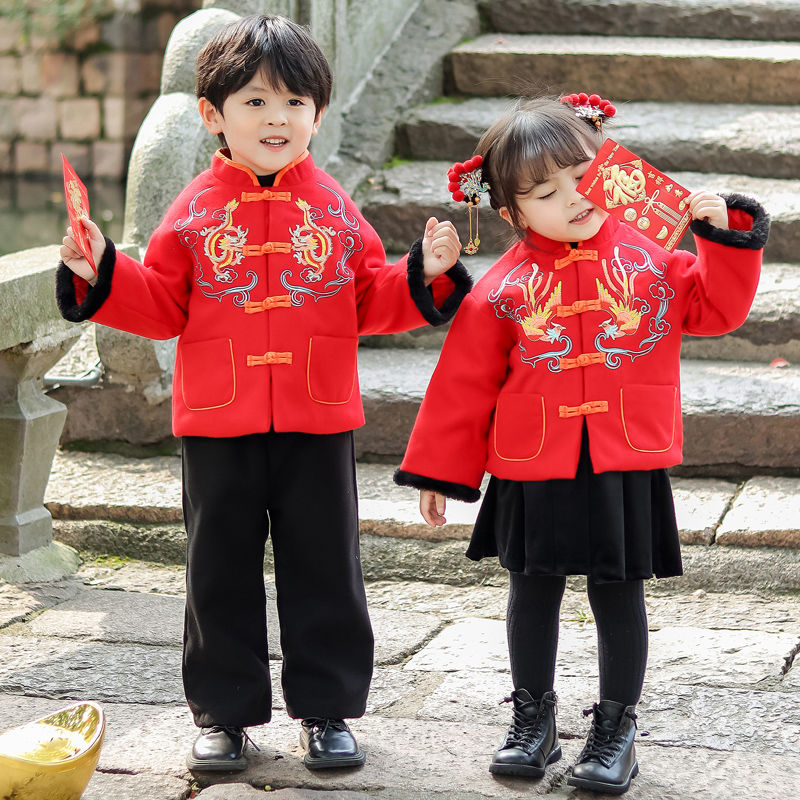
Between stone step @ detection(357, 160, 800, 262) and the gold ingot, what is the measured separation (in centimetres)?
258

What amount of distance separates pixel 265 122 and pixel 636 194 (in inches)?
26.5

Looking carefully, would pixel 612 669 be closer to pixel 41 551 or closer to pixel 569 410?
pixel 569 410

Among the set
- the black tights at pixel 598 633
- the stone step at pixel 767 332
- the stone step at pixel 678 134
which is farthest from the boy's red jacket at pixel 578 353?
the stone step at pixel 678 134

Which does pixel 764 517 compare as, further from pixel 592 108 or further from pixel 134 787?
Answer: pixel 134 787

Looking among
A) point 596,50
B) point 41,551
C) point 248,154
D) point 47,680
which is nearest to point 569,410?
point 248,154

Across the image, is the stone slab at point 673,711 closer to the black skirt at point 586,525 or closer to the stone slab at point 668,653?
the stone slab at point 668,653

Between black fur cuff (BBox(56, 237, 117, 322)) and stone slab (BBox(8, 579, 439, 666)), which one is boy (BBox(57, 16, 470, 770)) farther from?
stone slab (BBox(8, 579, 439, 666))

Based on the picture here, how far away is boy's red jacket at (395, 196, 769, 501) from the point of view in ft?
7.40

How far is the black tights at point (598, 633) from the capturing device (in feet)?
7.57

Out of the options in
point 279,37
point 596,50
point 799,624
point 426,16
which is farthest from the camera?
point 426,16

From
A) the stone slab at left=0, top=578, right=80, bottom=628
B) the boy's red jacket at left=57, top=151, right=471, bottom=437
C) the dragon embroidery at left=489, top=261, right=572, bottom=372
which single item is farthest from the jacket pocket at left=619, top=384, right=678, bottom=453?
the stone slab at left=0, top=578, right=80, bottom=628

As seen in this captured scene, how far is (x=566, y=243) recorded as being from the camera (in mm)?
2287

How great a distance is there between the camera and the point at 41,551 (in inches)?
137

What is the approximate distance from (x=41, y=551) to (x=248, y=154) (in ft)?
5.36
